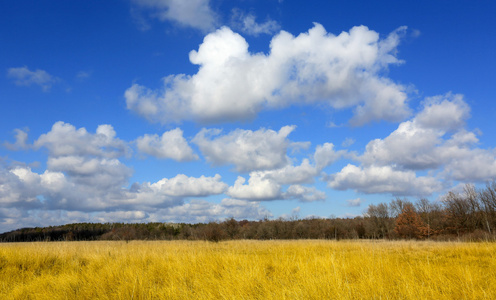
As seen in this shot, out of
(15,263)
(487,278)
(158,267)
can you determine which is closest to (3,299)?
(158,267)

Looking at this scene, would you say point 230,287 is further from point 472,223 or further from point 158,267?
point 472,223

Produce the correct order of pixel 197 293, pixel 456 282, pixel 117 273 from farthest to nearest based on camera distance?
1. pixel 117 273
2. pixel 456 282
3. pixel 197 293

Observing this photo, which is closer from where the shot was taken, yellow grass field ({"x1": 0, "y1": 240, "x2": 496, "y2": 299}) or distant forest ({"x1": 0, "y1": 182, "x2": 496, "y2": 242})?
yellow grass field ({"x1": 0, "y1": 240, "x2": 496, "y2": 299})

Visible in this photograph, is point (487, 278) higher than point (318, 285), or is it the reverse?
point (318, 285)

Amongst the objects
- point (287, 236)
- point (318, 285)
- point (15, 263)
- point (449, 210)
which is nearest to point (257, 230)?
point (287, 236)

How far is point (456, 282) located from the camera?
21.0ft

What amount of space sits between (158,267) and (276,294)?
473 cm

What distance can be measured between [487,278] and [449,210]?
49591 millimetres

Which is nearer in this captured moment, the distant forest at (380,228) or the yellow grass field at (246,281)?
the yellow grass field at (246,281)

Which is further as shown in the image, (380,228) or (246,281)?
(380,228)

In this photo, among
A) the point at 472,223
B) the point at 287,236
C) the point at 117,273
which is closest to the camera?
the point at 117,273

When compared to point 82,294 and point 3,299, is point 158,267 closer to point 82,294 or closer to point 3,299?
point 82,294

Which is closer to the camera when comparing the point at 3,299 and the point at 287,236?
the point at 3,299

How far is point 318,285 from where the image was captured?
5.47m
